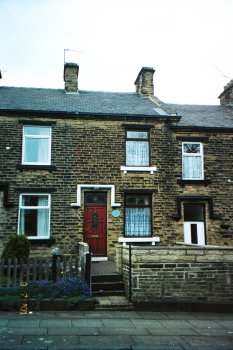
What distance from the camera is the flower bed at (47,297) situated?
29.0 ft

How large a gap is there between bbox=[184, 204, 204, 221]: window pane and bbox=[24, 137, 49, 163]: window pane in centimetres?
672

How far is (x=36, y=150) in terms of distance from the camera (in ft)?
50.1

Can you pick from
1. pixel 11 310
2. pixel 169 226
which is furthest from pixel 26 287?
pixel 169 226

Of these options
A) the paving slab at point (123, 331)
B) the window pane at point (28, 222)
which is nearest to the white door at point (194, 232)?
the window pane at point (28, 222)

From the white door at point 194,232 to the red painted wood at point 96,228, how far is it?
3702 mm

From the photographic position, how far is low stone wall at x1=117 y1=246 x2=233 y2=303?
31.8 ft

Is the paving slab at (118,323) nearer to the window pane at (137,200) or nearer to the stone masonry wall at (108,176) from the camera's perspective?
the stone masonry wall at (108,176)

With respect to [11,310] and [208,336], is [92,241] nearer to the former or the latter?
[11,310]

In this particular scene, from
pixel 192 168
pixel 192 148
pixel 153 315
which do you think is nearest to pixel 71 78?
pixel 192 148

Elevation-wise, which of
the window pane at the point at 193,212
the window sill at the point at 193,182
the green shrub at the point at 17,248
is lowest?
the green shrub at the point at 17,248

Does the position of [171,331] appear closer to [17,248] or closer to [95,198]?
[17,248]

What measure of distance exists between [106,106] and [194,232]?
7.43 m

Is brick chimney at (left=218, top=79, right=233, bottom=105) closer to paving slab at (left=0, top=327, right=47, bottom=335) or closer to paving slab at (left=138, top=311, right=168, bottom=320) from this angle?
paving slab at (left=138, top=311, right=168, bottom=320)

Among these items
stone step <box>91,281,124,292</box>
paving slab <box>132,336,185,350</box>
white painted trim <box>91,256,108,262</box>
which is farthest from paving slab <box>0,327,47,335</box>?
white painted trim <box>91,256,108,262</box>
